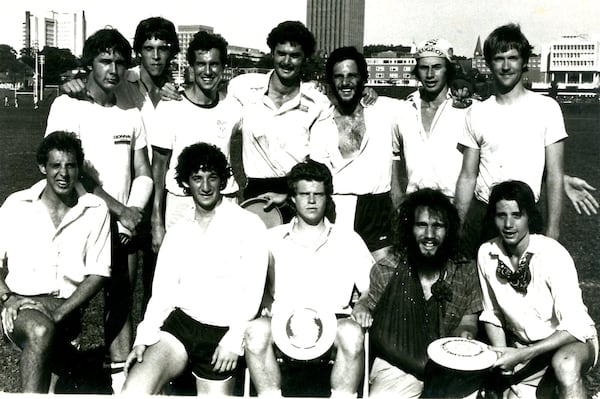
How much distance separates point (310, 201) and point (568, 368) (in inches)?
68.6

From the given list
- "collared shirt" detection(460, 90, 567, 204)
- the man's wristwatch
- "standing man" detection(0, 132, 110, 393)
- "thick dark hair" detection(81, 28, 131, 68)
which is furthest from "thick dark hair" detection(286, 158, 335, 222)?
the man's wristwatch

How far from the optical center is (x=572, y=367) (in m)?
3.77

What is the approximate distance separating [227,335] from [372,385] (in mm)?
923

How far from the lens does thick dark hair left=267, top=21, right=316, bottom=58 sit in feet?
16.8

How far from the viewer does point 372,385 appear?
4.16 meters

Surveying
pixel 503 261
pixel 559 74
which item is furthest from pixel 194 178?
pixel 559 74

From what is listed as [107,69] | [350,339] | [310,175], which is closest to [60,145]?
[107,69]

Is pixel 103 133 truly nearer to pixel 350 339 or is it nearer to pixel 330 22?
pixel 350 339

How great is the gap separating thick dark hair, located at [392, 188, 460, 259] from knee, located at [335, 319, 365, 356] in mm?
638

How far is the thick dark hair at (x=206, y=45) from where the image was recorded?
4957mm

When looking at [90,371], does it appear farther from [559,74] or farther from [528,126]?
[559,74]

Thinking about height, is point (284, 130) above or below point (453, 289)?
above

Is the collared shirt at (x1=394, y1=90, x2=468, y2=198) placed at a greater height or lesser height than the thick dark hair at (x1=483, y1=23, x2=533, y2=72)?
lesser

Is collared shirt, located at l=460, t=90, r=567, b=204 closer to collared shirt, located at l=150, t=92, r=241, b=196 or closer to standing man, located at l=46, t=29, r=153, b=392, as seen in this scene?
collared shirt, located at l=150, t=92, r=241, b=196
